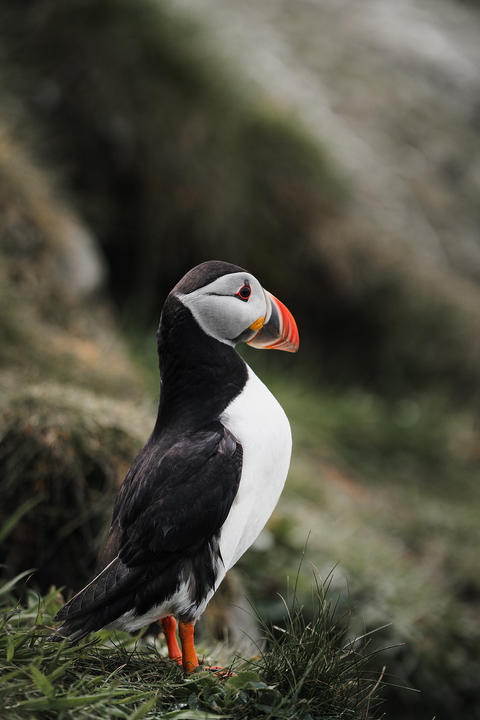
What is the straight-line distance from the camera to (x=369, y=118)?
35.2 feet

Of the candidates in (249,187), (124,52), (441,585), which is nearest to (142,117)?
(124,52)

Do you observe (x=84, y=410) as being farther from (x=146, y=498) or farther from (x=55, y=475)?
(x=146, y=498)

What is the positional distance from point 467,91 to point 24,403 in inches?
449

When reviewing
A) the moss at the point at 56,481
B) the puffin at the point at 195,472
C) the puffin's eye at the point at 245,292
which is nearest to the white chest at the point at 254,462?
the puffin at the point at 195,472

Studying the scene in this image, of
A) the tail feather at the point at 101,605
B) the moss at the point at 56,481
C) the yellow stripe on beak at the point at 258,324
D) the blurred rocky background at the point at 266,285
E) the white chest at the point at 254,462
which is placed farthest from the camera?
the blurred rocky background at the point at 266,285

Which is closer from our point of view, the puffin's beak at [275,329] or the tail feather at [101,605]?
the tail feather at [101,605]

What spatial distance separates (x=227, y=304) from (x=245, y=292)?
0.07 m

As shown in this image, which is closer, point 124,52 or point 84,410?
point 84,410

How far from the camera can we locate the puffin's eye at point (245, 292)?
2.06m

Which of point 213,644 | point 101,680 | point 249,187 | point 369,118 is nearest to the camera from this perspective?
point 101,680

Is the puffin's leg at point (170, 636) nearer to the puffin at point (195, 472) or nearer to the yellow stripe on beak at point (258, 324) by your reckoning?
the puffin at point (195, 472)

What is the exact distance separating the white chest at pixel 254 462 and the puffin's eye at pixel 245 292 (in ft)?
0.92

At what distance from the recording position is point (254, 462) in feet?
6.56

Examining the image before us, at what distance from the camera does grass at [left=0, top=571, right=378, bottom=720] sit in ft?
5.74
